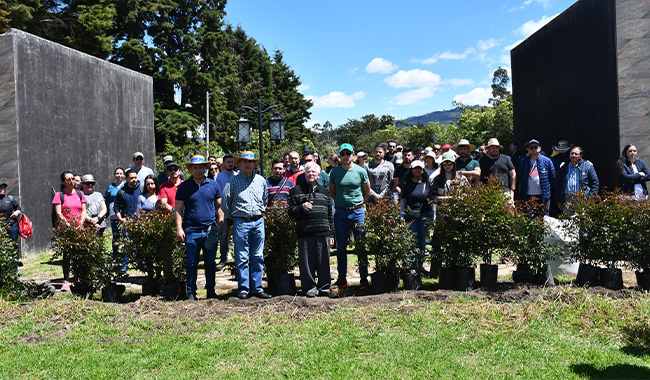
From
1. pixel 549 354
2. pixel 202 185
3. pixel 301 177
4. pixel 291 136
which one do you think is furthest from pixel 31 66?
pixel 291 136

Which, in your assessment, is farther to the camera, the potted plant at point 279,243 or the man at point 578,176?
the man at point 578,176

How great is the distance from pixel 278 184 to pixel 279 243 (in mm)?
1701

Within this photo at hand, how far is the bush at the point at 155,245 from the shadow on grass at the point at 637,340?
5.20 m

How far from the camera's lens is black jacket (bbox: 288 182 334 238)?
6.55m

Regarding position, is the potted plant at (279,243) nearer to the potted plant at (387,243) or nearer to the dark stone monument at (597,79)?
the potted plant at (387,243)

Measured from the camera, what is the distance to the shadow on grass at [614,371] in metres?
3.92

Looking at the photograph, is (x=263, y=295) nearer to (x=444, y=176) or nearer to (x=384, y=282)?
(x=384, y=282)

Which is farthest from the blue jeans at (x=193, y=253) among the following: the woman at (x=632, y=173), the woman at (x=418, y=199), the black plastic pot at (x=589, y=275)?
the woman at (x=632, y=173)

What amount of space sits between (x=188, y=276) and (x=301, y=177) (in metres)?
1.99

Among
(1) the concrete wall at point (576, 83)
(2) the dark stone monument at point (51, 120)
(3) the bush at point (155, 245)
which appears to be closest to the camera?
(3) the bush at point (155, 245)

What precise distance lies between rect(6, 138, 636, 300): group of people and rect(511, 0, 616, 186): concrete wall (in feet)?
11.0

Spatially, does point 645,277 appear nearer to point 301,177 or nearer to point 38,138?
point 301,177

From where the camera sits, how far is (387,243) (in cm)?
644

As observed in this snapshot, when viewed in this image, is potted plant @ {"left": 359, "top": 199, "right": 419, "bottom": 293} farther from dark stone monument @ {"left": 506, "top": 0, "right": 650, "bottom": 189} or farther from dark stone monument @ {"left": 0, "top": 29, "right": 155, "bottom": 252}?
dark stone monument @ {"left": 0, "top": 29, "right": 155, "bottom": 252}
